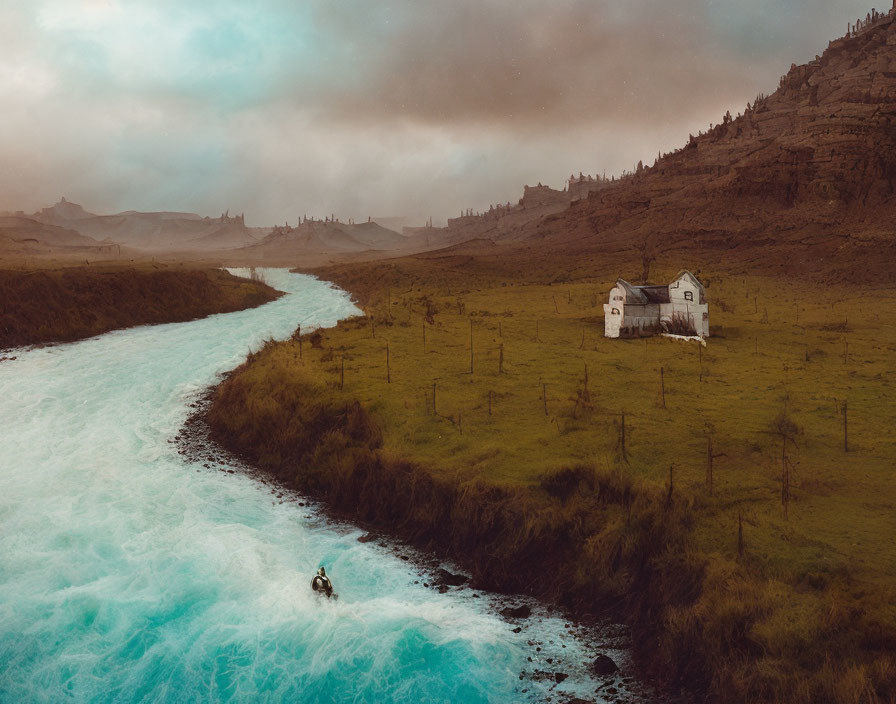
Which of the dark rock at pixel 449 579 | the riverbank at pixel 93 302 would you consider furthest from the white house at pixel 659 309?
the riverbank at pixel 93 302

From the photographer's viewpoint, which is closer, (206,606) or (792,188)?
(206,606)

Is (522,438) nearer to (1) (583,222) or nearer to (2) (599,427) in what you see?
(2) (599,427)

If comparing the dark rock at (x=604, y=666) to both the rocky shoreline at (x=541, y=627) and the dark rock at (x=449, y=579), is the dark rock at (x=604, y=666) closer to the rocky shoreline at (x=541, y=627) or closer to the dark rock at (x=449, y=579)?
the rocky shoreline at (x=541, y=627)

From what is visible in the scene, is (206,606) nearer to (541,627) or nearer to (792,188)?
(541,627)

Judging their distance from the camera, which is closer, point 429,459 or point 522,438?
point 429,459

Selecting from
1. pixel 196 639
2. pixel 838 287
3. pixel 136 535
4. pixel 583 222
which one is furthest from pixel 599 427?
pixel 583 222

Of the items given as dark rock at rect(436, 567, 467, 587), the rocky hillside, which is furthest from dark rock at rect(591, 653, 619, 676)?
the rocky hillside

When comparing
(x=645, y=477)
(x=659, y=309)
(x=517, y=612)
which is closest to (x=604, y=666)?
(x=517, y=612)
